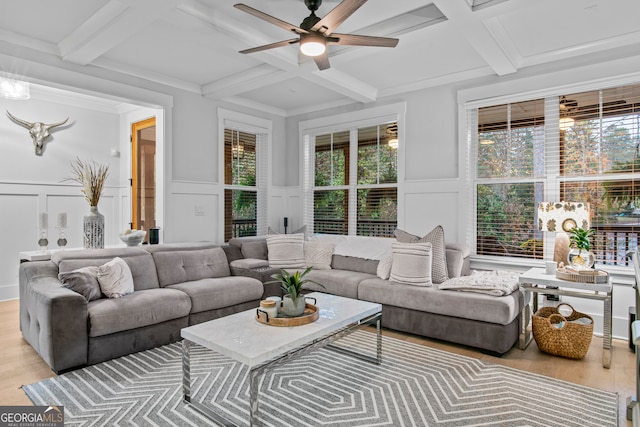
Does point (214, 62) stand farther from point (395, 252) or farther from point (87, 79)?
point (395, 252)

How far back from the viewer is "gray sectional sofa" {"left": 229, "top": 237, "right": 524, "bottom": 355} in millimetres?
3111

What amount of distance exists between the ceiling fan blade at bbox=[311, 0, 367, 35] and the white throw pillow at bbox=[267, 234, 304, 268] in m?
2.70

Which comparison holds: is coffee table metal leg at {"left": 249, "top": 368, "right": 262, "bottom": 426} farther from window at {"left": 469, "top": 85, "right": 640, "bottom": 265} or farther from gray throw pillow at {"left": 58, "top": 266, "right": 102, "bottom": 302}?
window at {"left": 469, "top": 85, "right": 640, "bottom": 265}

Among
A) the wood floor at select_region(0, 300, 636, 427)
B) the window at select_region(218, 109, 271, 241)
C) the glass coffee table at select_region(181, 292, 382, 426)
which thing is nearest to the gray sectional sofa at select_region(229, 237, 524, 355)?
the wood floor at select_region(0, 300, 636, 427)

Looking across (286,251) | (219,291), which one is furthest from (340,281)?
(219,291)

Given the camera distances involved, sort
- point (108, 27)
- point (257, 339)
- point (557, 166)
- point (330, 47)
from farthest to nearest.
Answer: point (557, 166), point (330, 47), point (108, 27), point (257, 339)

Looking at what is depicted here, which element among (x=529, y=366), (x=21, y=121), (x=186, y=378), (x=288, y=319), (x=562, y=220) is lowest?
(x=529, y=366)

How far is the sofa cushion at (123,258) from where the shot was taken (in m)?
3.38

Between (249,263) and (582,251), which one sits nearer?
(582,251)

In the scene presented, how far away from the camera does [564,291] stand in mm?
3156

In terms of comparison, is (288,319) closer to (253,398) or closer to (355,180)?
(253,398)

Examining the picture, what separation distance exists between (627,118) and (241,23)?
11.6ft

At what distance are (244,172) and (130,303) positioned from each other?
293 centimetres

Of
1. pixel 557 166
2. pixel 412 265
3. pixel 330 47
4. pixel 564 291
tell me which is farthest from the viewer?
pixel 557 166
